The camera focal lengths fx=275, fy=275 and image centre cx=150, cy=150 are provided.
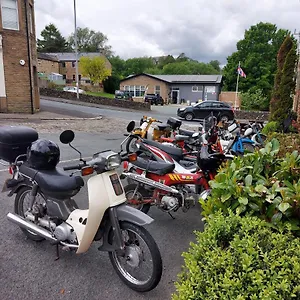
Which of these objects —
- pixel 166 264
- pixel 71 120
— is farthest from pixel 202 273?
pixel 71 120

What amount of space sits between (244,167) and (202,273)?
3.68ft

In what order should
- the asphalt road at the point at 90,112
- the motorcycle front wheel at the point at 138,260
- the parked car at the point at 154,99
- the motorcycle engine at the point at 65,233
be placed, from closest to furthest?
the motorcycle front wheel at the point at 138,260 < the motorcycle engine at the point at 65,233 < the asphalt road at the point at 90,112 < the parked car at the point at 154,99

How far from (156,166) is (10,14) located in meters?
14.9

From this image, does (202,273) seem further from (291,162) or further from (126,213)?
(291,162)

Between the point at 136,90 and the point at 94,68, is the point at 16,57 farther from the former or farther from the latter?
the point at 136,90

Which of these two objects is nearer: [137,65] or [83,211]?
[83,211]

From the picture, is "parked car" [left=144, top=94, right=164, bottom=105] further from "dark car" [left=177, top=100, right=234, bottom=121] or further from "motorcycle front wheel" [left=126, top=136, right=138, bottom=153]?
"motorcycle front wheel" [left=126, top=136, right=138, bottom=153]

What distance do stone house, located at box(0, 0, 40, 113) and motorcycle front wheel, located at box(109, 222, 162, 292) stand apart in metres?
14.7

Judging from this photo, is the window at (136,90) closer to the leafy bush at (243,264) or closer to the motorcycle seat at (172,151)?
the motorcycle seat at (172,151)

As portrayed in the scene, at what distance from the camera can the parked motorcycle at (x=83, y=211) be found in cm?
237

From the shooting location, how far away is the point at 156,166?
371cm

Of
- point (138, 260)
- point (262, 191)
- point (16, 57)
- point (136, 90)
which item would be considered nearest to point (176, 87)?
point (136, 90)

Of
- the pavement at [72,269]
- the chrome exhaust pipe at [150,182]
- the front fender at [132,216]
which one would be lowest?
the pavement at [72,269]

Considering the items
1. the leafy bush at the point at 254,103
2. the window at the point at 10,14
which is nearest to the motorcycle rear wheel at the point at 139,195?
the window at the point at 10,14
